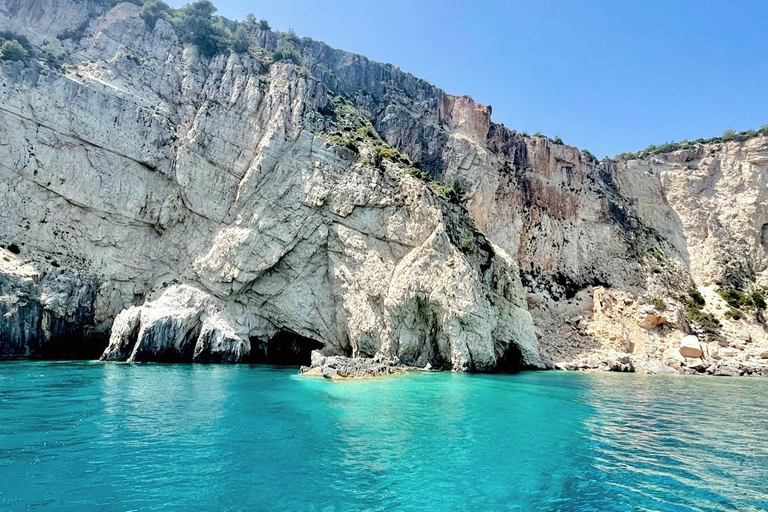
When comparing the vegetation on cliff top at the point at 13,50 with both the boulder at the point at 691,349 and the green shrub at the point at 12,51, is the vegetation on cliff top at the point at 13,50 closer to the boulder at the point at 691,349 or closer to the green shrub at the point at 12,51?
the green shrub at the point at 12,51

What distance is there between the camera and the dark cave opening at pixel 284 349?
35409 mm

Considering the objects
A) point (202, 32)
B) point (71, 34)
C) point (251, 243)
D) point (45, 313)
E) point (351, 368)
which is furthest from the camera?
point (202, 32)

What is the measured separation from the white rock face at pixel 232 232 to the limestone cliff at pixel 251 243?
139 mm

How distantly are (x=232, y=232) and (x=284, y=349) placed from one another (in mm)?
11117

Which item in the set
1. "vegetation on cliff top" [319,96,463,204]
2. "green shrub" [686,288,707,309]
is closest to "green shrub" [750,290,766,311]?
"green shrub" [686,288,707,309]

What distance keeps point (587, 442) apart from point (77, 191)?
126 feet

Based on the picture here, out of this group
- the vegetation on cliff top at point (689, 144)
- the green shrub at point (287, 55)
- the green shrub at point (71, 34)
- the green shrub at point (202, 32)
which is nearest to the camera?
the green shrub at point (71, 34)

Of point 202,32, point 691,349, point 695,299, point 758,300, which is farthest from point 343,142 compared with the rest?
point 758,300

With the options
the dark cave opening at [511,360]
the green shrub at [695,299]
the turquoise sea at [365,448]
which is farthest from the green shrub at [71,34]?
the green shrub at [695,299]

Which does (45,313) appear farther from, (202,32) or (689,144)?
(689,144)

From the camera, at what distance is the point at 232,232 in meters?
35.2

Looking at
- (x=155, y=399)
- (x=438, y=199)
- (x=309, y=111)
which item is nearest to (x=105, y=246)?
(x=309, y=111)

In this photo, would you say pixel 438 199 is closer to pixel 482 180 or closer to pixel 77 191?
pixel 482 180

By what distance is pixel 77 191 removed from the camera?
34594mm
